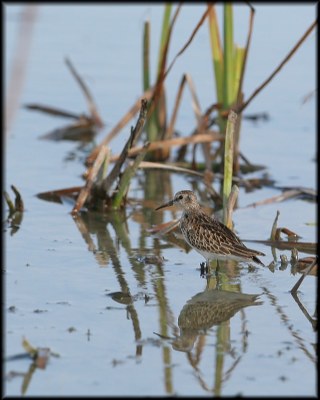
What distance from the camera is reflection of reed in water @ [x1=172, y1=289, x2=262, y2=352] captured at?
5.70m

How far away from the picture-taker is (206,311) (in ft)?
20.5

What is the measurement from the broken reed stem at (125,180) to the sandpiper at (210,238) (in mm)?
618

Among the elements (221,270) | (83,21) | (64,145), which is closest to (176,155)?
(64,145)

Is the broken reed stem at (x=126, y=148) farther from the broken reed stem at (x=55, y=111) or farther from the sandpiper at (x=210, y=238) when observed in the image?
the broken reed stem at (x=55, y=111)

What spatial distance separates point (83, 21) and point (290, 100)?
5.83 m

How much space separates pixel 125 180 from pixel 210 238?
1.50 m

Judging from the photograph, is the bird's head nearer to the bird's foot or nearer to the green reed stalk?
the green reed stalk

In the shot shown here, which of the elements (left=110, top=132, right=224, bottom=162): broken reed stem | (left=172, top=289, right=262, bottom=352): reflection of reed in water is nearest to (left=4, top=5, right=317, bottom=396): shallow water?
(left=172, top=289, right=262, bottom=352): reflection of reed in water

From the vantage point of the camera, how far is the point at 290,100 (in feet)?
44.2

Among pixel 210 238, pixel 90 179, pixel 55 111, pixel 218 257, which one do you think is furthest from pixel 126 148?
pixel 55 111

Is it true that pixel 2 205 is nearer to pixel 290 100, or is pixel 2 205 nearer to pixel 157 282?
pixel 157 282

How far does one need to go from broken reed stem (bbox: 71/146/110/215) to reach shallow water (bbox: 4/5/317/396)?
14 centimetres

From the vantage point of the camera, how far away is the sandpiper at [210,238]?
22.6 feet

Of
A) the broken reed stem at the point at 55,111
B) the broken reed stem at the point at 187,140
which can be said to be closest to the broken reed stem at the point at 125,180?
the broken reed stem at the point at 187,140
